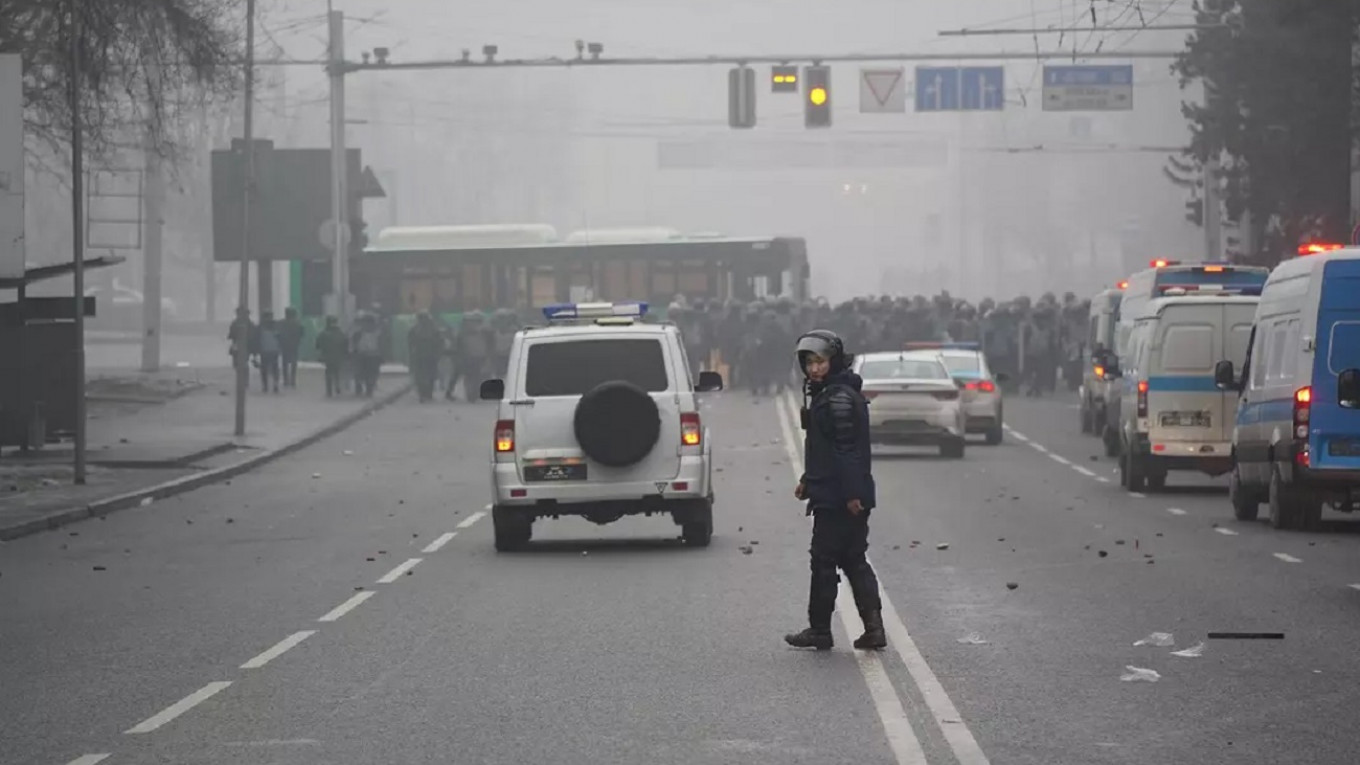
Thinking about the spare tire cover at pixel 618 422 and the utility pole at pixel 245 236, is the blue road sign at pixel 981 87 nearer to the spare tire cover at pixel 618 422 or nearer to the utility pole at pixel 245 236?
the utility pole at pixel 245 236

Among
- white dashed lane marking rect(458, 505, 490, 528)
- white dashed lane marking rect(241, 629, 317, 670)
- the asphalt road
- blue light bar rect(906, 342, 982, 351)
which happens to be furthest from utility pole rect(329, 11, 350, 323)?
white dashed lane marking rect(241, 629, 317, 670)

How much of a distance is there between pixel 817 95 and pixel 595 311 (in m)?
25.8

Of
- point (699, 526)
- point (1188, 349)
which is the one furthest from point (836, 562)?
point (1188, 349)

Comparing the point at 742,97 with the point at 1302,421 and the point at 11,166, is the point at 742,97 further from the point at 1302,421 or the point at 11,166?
the point at 1302,421

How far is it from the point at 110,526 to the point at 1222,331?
1177 cm

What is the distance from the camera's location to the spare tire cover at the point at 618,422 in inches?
823

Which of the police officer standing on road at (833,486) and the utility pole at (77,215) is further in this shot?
the utility pole at (77,215)

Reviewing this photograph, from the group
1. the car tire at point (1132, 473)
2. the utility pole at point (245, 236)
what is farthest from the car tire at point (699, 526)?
the utility pole at point (245, 236)

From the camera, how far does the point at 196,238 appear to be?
4395 inches

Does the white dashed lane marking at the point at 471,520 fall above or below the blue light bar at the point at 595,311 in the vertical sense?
below

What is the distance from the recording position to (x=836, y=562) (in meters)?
14.2

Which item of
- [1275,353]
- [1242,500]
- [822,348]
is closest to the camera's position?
[822,348]

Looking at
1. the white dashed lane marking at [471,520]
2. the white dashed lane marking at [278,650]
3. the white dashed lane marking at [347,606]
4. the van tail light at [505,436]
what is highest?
the van tail light at [505,436]

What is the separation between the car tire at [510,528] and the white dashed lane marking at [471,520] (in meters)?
3.45
